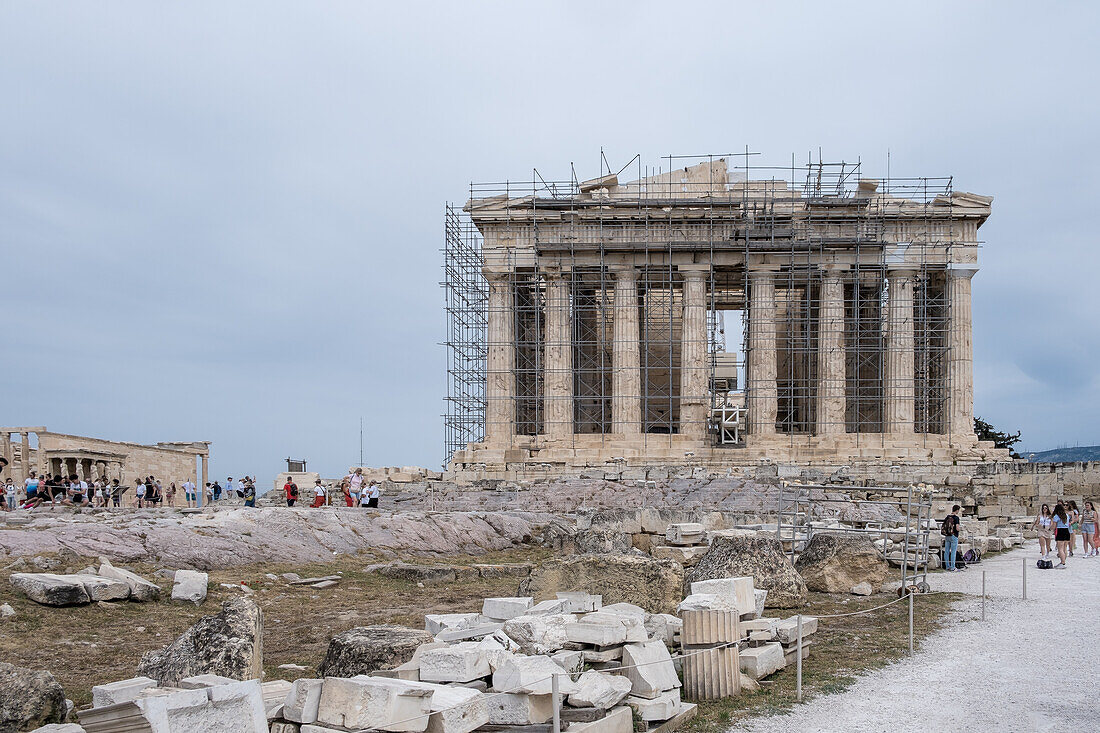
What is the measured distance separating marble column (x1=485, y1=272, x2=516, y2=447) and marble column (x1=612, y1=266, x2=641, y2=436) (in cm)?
384

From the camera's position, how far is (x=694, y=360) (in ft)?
123

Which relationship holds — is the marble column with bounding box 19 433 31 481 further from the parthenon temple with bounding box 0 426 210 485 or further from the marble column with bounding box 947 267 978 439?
the marble column with bounding box 947 267 978 439

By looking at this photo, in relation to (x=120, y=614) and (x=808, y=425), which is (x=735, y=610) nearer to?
(x=120, y=614)

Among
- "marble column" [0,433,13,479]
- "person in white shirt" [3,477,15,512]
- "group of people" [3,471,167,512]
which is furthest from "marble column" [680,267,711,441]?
"marble column" [0,433,13,479]

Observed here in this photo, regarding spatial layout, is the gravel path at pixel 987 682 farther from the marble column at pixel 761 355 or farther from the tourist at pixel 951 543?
the marble column at pixel 761 355

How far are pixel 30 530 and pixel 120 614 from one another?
4.98m

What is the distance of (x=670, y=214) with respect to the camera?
3738 cm

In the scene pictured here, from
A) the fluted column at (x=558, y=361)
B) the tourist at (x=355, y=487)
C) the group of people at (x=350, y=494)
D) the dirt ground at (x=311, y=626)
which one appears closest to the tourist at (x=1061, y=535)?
the dirt ground at (x=311, y=626)

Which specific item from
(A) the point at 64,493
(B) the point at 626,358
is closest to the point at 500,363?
(B) the point at 626,358

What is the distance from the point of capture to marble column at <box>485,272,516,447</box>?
122 ft

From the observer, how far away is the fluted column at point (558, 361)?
121ft

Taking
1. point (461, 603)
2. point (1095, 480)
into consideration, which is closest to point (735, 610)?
point (461, 603)

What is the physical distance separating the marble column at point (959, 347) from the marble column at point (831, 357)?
3.84 meters

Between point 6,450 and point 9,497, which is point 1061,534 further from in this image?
point 6,450
